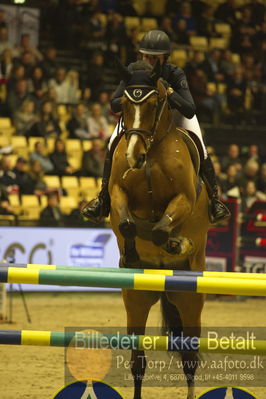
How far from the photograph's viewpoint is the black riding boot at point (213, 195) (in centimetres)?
645

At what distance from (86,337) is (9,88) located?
1049 centimetres

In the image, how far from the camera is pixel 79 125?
49.7 ft

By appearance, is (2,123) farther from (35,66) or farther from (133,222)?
(133,222)

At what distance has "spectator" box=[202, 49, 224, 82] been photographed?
1788 cm

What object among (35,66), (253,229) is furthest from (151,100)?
(35,66)

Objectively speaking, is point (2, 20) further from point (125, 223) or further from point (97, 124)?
point (125, 223)

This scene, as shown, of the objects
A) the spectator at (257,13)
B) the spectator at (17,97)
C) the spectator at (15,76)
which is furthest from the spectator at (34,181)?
the spectator at (257,13)

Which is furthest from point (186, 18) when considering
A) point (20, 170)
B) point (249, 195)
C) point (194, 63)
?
point (20, 170)

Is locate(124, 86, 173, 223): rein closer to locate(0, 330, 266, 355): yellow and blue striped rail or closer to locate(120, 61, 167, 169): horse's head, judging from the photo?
locate(120, 61, 167, 169): horse's head

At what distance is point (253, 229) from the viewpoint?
513 inches

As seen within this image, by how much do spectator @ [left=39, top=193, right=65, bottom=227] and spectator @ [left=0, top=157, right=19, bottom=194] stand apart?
688 mm

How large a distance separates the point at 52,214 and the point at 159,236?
7.01 m

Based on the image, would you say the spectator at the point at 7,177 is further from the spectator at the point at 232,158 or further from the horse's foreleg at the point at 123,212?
the horse's foreleg at the point at 123,212

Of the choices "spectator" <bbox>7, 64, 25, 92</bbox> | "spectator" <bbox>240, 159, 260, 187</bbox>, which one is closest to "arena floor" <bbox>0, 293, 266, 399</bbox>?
"spectator" <bbox>240, 159, 260, 187</bbox>
